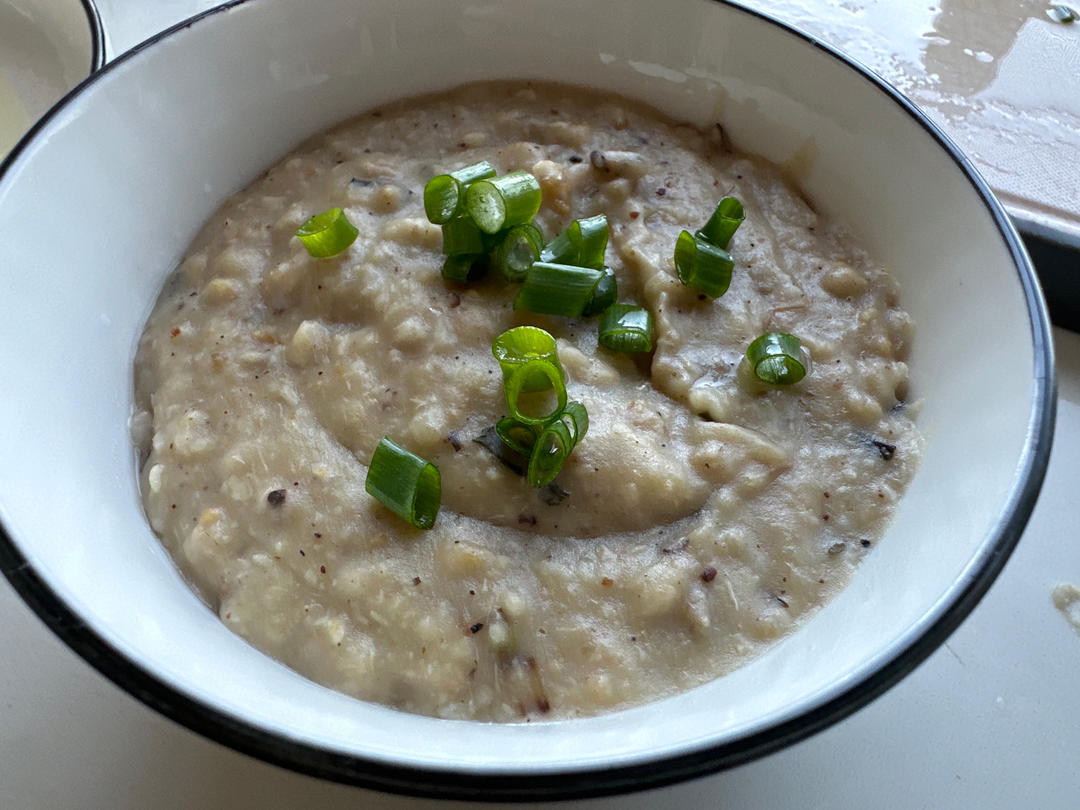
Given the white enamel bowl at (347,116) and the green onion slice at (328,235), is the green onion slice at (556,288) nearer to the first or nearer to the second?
the green onion slice at (328,235)

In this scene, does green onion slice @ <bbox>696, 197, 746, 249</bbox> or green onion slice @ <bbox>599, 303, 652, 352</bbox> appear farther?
green onion slice @ <bbox>696, 197, 746, 249</bbox>

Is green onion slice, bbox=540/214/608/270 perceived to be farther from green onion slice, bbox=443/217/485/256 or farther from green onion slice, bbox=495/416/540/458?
green onion slice, bbox=495/416/540/458

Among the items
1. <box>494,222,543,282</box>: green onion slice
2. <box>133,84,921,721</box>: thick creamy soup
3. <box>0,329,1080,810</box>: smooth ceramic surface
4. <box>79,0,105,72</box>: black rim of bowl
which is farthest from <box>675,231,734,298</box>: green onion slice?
<box>79,0,105,72</box>: black rim of bowl

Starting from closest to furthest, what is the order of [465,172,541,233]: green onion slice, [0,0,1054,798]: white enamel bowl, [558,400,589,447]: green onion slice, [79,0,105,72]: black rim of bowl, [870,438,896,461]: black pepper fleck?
1. [0,0,1054,798]: white enamel bowl
2. [558,400,589,447]: green onion slice
3. [870,438,896,461]: black pepper fleck
4. [465,172,541,233]: green onion slice
5. [79,0,105,72]: black rim of bowl

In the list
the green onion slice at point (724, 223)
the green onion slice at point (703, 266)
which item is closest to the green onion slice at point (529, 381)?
the green onion slice at point (703, 266)

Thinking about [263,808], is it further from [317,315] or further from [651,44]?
[651,44]

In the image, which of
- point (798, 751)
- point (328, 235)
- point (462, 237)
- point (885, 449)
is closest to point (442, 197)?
point (462, 237)
